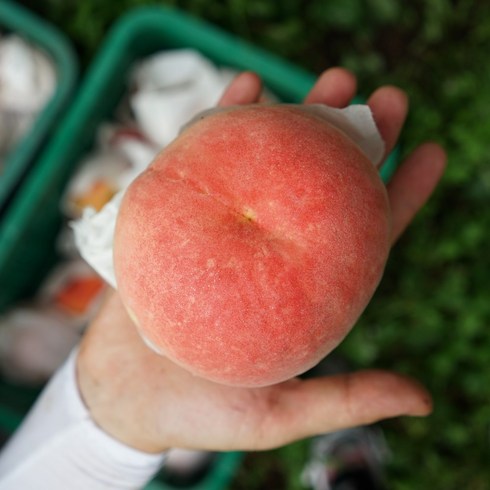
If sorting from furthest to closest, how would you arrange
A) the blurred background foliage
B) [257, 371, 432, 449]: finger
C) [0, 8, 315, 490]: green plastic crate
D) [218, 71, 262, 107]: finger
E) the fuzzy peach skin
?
1. the blurred background foliage
2. [0, 8, 315, 490]: green plastic crate
3. [218, 71, 262, 107]: finger
4. [257, 371, 432, 449]: finger
5. the fuzzy peach skin

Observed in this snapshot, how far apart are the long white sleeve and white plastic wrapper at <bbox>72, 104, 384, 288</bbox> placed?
9.7 inches

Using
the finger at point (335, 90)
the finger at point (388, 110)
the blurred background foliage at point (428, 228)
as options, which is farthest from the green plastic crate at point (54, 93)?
the finger at point (388, 110)

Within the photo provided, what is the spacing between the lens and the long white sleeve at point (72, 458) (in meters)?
1.02

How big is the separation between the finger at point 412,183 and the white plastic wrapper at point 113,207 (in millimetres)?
147

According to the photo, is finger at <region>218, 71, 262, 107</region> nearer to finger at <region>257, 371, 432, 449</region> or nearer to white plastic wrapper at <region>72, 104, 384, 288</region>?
white plastic wrapper at <region>72, 104, 384, 288</region>

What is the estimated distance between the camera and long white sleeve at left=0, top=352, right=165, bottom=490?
3.35 feet

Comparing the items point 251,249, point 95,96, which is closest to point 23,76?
point 95,96

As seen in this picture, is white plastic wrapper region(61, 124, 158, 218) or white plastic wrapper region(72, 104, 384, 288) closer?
white plastic wrapper region(72, 104, 384, 288)

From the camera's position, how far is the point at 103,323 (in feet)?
3.51

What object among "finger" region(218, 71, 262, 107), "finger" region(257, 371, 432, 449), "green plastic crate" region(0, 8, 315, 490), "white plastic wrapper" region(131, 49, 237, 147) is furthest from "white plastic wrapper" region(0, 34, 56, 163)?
"finger" region(257, 371, 432, 449)

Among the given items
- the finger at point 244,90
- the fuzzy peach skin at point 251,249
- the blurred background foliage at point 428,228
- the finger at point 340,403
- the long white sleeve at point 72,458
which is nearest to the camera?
the fuzzy peach skin at point 251,249

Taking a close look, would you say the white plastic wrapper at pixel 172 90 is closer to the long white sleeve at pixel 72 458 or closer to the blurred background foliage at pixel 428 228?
the blurred background foliage at pixel 428 228

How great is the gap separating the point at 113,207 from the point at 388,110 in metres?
0.53

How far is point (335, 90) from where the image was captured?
1.11 meters
